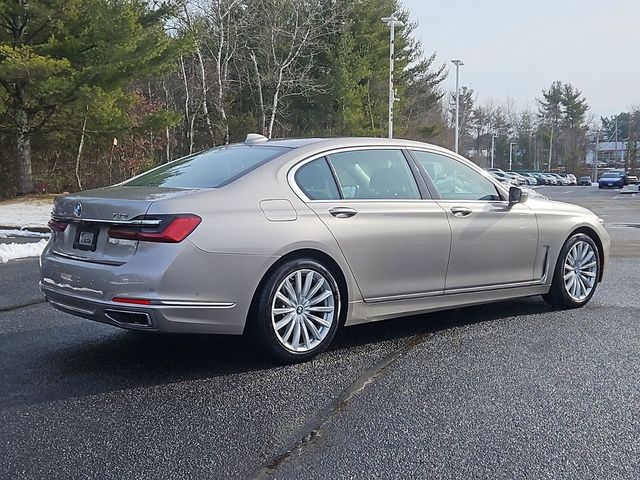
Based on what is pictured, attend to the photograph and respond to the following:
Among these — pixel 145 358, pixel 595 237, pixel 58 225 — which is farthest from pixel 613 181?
pixel 58 225

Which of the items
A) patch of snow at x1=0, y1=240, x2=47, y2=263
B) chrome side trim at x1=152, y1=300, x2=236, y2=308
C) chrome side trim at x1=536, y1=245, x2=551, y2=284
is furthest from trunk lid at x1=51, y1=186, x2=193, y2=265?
patch of snow at x1=0, y1=240, x2=47, y2=263

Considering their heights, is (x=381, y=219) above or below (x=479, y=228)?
above

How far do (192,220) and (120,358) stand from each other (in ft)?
3.99

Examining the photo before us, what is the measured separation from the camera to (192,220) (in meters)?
4.19

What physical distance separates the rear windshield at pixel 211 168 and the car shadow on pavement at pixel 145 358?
1.15 metres

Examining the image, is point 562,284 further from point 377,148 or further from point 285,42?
point 285,42

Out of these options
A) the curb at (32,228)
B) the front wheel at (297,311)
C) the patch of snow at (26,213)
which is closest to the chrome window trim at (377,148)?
the front wheel at (297,311)

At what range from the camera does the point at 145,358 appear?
15.6 ft

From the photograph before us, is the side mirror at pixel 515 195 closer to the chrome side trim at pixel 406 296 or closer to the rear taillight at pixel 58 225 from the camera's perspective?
the chrome side trim at pixel 406 296

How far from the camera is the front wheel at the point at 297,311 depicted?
4465 mm

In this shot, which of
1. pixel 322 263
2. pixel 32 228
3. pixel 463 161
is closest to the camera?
pixel 322 263

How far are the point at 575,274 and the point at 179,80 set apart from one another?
1355 inches

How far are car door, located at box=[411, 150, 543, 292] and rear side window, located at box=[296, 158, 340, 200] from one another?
0.92 meters

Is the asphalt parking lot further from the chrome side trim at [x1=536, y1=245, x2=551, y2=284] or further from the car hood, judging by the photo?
the car hood
